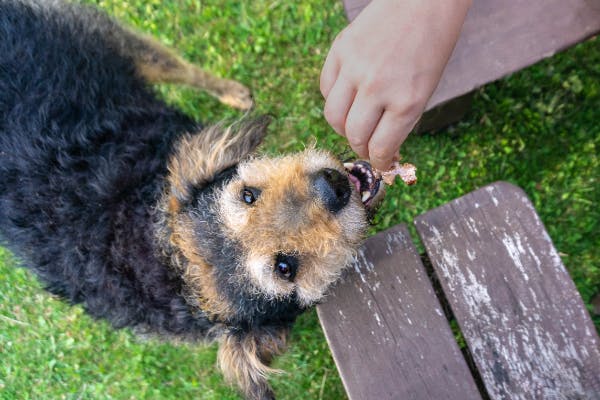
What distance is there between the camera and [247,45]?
4145 mm

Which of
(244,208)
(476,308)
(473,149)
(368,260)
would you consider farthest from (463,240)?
(473,149)

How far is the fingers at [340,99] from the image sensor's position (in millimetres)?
1496

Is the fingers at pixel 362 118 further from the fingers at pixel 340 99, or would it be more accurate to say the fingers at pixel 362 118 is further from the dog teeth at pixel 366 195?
the dog teeth at pixel 366 195

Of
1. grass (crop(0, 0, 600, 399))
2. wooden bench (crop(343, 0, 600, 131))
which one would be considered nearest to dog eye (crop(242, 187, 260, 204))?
wooden bench (crop(343, 0, 600, 131))

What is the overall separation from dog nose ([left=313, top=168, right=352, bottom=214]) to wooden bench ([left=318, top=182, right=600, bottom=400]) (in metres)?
0.55

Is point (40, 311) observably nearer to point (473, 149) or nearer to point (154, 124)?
point (154, 124)

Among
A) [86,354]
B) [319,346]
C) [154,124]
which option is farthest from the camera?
[86,354]

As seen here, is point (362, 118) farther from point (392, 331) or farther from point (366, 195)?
point (392, 331)

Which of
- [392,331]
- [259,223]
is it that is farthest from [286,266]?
[392,331]

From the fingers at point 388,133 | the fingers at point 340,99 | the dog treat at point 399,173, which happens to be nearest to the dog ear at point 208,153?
the dog treat at point 399,173

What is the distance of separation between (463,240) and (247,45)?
2.80 meters

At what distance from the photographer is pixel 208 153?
245 cm

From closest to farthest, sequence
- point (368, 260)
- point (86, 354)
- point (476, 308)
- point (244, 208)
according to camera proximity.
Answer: point (244, 208), point (476, 308), point (368, 260), point (86, 354)

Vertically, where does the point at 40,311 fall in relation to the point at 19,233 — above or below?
below
